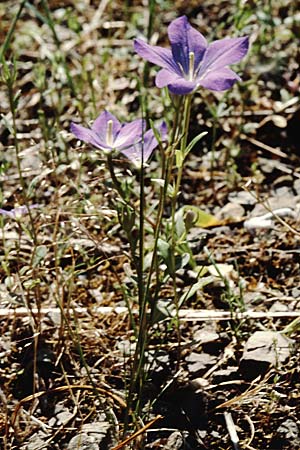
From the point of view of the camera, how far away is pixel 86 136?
201 cm

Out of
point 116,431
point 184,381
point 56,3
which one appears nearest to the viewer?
point 116,431

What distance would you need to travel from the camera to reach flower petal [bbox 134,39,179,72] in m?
1.88

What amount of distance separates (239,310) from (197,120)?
1.09 metres

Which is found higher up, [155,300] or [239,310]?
[155,300]

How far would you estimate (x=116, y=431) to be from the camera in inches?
81.1

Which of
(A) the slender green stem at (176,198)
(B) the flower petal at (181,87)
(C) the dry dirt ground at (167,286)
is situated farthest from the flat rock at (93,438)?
(B) the flower petal at (181,87)

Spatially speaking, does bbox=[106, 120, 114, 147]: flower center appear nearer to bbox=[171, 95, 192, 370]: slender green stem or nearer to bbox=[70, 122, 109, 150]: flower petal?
bbox=[70, 122, 109, 150]: flower petal

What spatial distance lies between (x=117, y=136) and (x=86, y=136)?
A: 0.44ft

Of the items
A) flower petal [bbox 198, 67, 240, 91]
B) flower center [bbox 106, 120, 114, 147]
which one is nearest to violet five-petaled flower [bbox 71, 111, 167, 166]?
flower center [bbox 106, 120, 114, 147]

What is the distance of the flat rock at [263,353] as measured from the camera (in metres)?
2.23

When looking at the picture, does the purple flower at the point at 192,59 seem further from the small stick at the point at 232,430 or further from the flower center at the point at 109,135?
the small stick at the point at 232,430

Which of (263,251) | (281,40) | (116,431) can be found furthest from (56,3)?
(116,431)

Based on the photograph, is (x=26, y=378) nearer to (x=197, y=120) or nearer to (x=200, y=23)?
(x=197, y=120)

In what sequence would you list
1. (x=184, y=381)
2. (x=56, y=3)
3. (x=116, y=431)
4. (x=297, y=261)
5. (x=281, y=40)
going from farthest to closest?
1. (x=56, y=3)
2. (x=281, y=40)
3. (x=297, y=261)
4. (x=184, y=381)
5. (x=116, y=431)
